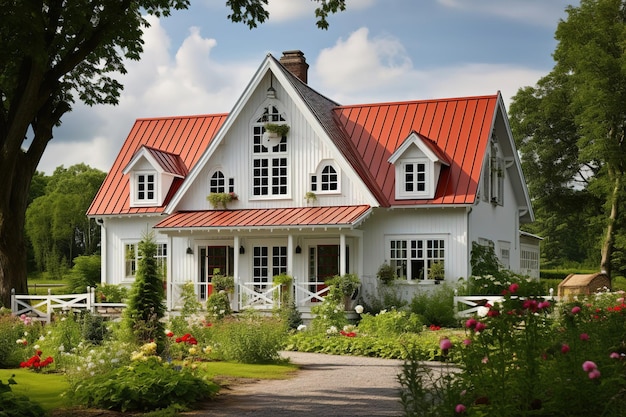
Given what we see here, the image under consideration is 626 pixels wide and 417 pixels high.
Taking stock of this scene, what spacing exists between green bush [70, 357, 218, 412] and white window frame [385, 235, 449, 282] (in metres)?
14.9

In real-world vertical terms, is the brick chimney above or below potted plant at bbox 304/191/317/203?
above

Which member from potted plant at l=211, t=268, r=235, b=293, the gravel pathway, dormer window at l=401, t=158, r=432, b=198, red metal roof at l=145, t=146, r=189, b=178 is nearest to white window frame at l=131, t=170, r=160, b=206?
red metal roof at l=145, t=146, r=189, b=178

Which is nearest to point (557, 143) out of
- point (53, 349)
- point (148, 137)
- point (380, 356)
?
point (148, 137)

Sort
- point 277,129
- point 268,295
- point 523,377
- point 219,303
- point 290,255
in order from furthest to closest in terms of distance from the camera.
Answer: point 277,129, point 268,295, point 290,255, point 219,303, point 523,377

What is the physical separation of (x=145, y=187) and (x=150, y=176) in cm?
68

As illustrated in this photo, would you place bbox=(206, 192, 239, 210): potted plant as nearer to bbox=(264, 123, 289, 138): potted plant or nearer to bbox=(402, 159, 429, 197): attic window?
bbox=(264, 123, 289, 138): potted plant

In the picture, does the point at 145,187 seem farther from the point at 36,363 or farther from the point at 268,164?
the point at 36,363

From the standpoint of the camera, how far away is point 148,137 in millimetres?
31781

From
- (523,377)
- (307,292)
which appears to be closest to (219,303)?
(307,292)

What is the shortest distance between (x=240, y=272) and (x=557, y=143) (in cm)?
2384

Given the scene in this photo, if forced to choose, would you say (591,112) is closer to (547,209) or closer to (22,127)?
(547,209)

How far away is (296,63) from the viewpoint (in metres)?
31.4

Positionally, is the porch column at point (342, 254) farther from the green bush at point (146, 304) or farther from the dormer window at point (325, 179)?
the green bush at point (146, 304)

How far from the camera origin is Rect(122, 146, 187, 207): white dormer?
28688mm
